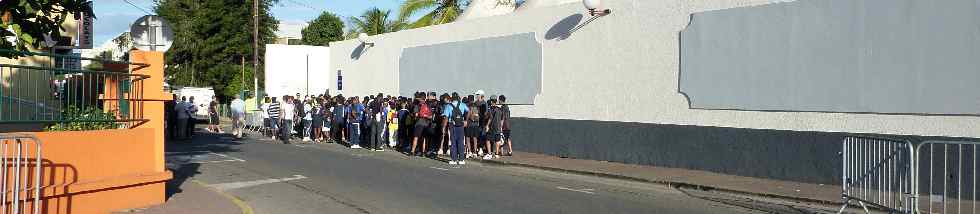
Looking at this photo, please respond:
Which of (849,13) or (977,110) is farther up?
(849,13)

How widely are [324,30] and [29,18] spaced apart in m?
53.4

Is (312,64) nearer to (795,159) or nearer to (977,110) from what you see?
(795,159)

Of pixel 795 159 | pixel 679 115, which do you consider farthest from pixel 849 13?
pixel 679 115

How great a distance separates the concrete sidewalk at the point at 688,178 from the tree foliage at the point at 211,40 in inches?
1615

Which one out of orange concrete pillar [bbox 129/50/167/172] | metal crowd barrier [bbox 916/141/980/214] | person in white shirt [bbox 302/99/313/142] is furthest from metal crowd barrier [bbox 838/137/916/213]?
person in white shirt [bbox 302/99/313/142]

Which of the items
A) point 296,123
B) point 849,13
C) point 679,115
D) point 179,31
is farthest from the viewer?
point 179,31

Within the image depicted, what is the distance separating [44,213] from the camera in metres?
8.35

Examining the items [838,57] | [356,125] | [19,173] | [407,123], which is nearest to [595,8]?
[407,123]

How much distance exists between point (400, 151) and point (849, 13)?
11308mm

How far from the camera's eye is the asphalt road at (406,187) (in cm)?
1050

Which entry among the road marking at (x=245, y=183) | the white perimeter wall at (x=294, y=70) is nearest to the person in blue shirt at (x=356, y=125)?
the road marking at (x=245, y=183)

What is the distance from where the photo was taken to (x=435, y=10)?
33.9 meters

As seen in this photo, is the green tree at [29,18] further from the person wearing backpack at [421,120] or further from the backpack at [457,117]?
the person wearing backpack at [421,120]

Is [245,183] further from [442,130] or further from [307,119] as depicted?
[307,119]
